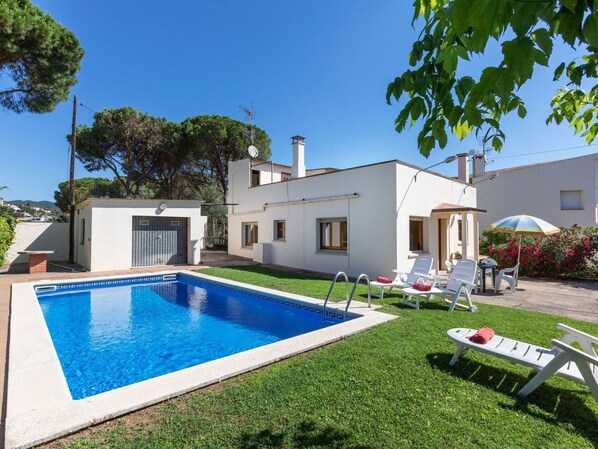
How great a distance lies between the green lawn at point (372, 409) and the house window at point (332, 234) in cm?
1037

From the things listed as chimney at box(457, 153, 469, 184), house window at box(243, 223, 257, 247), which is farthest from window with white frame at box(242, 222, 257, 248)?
chimney at box(457, 153, 469, 184)

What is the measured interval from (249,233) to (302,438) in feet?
63.8

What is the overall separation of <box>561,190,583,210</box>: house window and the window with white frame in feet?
71.4

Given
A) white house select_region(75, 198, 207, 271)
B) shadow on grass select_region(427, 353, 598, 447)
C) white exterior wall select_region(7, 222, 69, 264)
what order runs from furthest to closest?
white exterior wall select_region(7, 222, 69, 264)
white house select_region(75, 198, 207, 271)
shadow on grass select_region(427, 353, 598, 447)

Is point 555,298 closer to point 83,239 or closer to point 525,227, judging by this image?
point 525,227

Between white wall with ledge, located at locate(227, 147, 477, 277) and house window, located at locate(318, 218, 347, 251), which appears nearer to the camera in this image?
white wall with ledge, located at locate(227, 147, 477, 277)

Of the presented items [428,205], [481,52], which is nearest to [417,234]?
[428,205]

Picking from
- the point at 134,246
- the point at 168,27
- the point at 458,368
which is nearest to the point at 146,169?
the point at 134,246

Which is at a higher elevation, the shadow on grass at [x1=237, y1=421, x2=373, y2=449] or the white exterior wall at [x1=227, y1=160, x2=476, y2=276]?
the white exterior wall at [x1=227, y1=160, x2=476, y2=276]

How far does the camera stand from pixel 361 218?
46.4ft

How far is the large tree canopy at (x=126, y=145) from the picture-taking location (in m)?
28.5

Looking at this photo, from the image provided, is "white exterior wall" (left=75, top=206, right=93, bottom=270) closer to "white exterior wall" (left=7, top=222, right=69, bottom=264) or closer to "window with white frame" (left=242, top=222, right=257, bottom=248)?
"white exterior wall" (left=7, top=222, right=69, bottom=264)

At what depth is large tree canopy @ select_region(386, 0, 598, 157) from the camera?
3.85ft

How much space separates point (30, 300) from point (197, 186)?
25326mm
